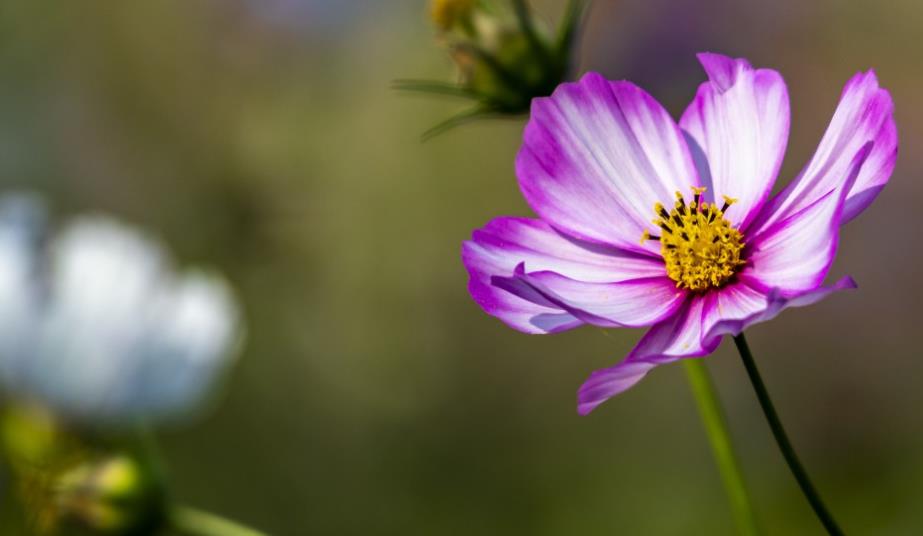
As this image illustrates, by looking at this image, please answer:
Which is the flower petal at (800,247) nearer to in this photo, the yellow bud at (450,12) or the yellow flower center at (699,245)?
the yellow flower center at (699,245)

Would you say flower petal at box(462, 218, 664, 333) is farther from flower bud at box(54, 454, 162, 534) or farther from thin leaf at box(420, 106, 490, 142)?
flower bud at box(54, 454, 162, 534)

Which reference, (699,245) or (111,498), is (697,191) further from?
(111,498)

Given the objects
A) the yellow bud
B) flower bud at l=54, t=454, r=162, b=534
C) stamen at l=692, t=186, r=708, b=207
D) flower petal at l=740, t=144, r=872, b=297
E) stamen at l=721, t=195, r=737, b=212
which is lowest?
flower bud at l=54, t=454, r=162, b=534

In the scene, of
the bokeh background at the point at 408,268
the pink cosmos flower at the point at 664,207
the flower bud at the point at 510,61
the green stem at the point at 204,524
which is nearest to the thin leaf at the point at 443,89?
the flower bud at the point at 510,61

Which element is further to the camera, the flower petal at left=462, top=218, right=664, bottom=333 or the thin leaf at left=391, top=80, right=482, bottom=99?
the thin leaf at left=391, top=80, right=482, bottom=99

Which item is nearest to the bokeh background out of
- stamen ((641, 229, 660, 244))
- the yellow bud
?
the yellow bud

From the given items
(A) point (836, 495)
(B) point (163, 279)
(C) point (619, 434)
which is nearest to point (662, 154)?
(B) point (163, 279)

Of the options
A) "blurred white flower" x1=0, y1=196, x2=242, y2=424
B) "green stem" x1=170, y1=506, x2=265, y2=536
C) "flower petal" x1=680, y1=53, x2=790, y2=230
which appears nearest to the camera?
"flower petal" x1=680, y1=53, x2=790, y2=230

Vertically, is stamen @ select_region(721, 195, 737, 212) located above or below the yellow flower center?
above
